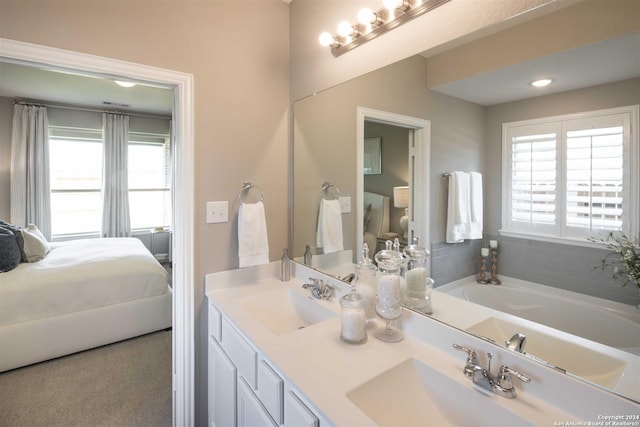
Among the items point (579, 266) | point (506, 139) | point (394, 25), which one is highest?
point (394, 25)

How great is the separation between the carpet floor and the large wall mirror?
63.5 inches

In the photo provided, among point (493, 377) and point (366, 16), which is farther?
point (366, 16)

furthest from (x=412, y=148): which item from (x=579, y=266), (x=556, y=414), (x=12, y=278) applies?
(x=12, y=278)

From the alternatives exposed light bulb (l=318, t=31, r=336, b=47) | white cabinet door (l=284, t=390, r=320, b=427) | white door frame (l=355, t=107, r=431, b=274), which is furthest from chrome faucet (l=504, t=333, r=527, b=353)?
exposed light bulb (l=318, t=31, r=336, b=47)

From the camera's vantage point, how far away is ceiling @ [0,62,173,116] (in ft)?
10.9

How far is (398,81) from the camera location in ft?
4.30

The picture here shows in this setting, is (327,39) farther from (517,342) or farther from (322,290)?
(517,342)

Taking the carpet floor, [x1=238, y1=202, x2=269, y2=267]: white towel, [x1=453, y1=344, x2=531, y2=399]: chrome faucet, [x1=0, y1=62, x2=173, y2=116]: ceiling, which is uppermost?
[x1=0, y1=62, x2=173, y2=116]: ceiling

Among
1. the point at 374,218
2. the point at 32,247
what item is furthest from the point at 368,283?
the point at 32,247

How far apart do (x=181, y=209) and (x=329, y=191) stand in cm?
79

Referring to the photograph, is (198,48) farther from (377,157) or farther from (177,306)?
(177,306)

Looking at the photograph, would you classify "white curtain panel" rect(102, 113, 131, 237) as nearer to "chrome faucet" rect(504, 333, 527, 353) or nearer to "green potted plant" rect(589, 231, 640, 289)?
"chrome faucet" rect(504, 333, 527, 353)

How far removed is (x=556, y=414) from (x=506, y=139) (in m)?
0.77

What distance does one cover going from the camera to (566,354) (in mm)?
845
